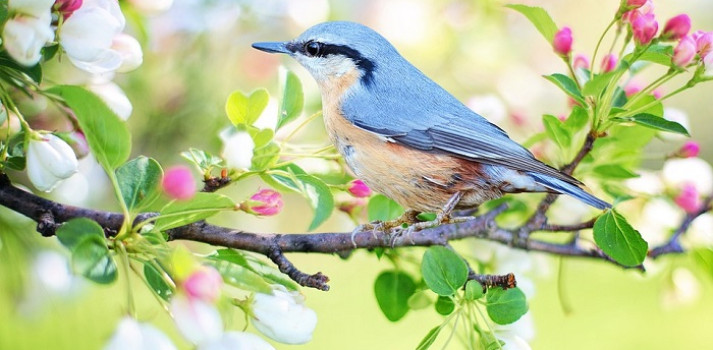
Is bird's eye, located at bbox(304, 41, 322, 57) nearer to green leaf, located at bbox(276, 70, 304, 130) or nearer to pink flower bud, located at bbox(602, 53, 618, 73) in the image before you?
green leaf, located at bbox(276, 70, 304, 130)

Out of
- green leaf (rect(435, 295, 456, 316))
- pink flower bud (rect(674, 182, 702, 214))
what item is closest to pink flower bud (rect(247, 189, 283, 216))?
green leaf (rect(435, 295, 456, 316))

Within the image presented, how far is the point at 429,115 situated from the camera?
48.0 inches

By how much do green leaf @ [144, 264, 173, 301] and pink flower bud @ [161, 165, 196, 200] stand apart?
0.08 meters

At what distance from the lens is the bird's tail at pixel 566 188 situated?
A: 1072 mm

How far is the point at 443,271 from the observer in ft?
3.30

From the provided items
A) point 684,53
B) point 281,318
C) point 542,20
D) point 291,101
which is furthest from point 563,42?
point 281,318

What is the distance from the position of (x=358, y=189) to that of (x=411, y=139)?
0.12m

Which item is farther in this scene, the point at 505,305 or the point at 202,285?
the point at 505,305

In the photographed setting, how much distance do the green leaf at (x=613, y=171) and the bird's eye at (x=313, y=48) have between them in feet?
1.53

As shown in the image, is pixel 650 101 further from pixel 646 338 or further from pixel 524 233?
pixel 646 338

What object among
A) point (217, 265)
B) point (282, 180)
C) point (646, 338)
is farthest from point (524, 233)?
point (646, 338)

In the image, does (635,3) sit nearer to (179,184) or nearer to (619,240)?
(619,240)

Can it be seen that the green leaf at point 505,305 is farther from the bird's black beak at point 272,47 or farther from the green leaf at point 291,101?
the bird's black beak at point 272,47

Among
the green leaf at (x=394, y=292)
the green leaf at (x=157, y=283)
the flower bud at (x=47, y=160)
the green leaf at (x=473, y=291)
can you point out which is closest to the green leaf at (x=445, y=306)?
the green leaf at (x=473, y=291)
